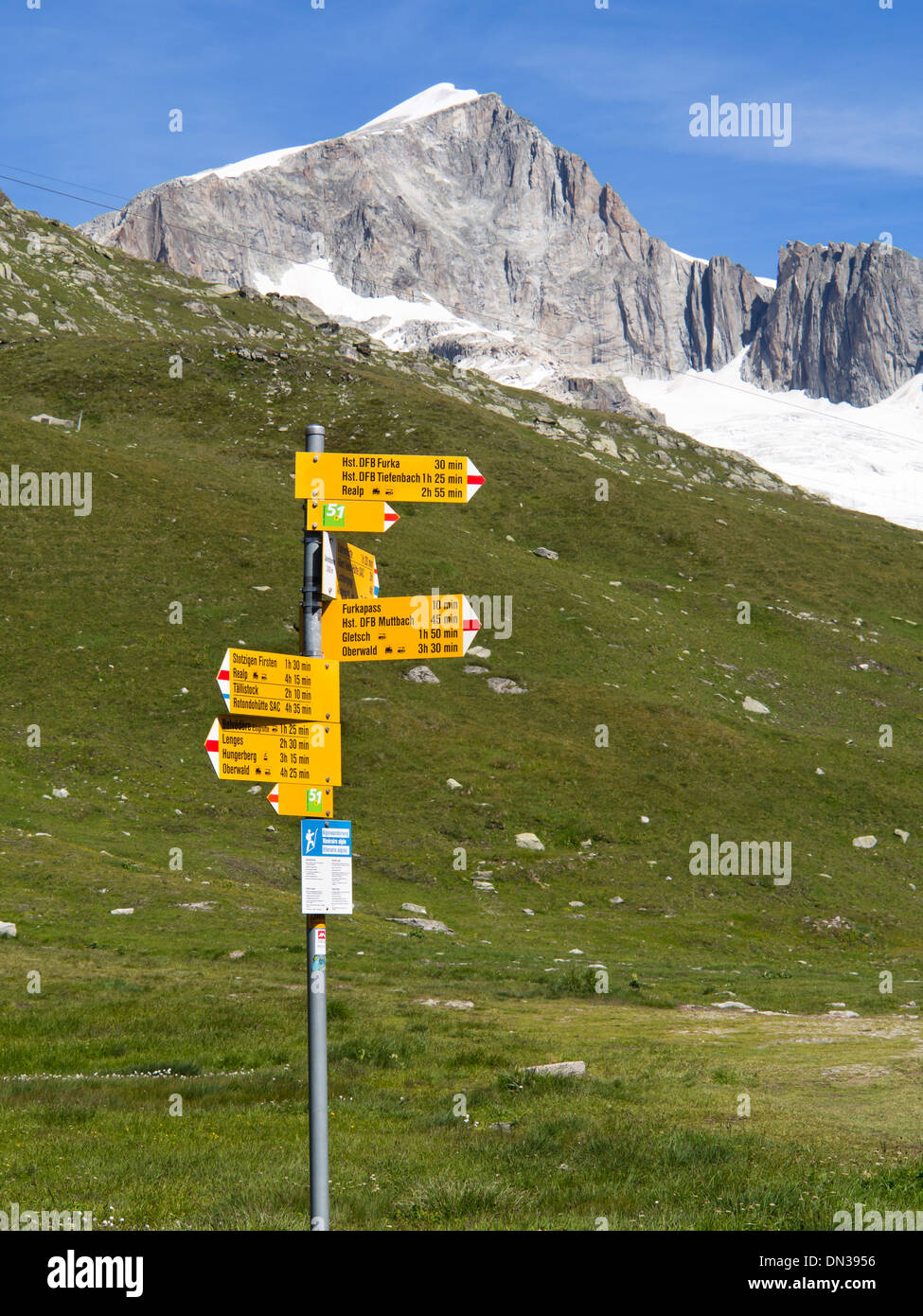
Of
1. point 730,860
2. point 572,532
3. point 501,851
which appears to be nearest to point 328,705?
point 501,851

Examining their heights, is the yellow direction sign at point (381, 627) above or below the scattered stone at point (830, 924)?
above

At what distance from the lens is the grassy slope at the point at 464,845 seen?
442 inches

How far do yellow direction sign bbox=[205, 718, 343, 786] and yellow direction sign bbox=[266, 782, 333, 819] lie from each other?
7 centimetres

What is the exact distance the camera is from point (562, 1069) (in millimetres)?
15406

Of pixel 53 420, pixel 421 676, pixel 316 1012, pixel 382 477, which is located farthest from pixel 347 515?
pixel 53 420

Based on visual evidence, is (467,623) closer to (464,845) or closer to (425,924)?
(425,924)

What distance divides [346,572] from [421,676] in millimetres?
41169

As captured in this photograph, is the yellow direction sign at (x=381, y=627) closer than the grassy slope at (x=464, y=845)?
Yes

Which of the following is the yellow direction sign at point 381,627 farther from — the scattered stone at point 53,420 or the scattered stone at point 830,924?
the scattered stone at point 53,420

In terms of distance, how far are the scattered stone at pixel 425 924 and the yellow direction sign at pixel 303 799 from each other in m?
24.1

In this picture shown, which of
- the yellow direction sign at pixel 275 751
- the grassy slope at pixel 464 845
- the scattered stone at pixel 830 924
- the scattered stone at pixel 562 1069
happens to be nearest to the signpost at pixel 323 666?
the yellow direction sign at pixel 275 751

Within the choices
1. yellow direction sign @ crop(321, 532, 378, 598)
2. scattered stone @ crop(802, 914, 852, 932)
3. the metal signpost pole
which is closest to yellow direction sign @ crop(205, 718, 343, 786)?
the metal signpost pole
